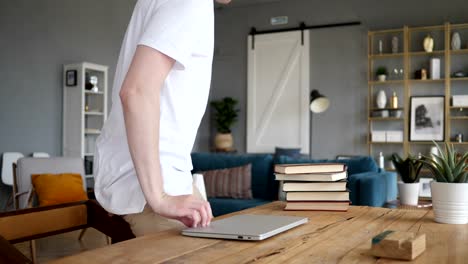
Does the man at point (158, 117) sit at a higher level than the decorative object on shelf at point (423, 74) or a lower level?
lower

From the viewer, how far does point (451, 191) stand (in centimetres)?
130

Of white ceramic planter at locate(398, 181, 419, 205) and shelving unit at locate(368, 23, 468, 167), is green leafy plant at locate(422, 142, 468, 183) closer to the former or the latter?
white ceramic planter at locate(398, 181, 419, 205)

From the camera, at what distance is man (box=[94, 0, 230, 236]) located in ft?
3.25

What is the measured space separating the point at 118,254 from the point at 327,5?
27.9 feet

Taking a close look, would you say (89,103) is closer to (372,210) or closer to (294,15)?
(294,15)

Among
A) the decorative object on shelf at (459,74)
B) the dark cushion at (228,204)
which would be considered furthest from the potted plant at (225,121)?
the dark cushion at (228,204)

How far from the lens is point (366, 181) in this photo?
418 centimetres

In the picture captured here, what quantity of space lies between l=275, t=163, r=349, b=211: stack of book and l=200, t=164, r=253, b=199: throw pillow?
151 inches

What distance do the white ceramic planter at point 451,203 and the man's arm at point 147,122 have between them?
693 millimetres

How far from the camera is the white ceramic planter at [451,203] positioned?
128cm

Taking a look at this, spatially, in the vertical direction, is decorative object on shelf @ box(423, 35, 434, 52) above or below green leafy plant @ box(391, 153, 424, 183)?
above

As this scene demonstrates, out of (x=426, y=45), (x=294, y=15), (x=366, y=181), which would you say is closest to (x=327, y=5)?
(x=294, y=15)

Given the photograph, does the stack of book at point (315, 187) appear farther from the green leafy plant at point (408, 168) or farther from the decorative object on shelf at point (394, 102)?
the decorative object on shelf at point (394, 102)

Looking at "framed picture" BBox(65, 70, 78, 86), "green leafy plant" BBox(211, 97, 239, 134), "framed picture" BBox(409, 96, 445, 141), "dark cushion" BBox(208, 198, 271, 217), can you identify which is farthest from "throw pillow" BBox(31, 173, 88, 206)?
"framed picture" BBox(409, 96, 445, 141)
